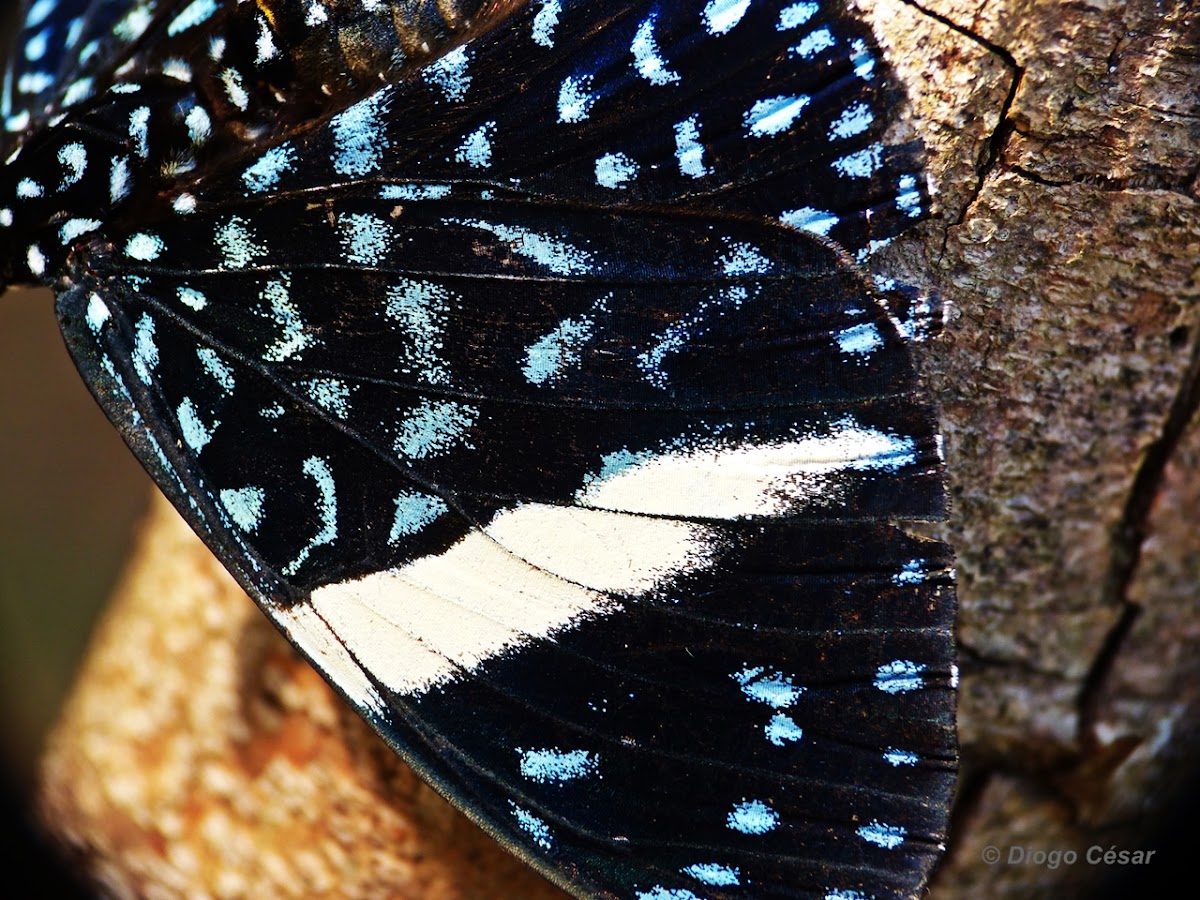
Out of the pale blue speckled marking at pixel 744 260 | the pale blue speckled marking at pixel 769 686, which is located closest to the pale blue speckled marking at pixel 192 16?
the pale blue speckled marking at pixel 744 260

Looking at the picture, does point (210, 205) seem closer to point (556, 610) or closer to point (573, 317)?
point (573, 317)

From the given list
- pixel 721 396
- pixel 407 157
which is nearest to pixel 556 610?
pixel 721 396

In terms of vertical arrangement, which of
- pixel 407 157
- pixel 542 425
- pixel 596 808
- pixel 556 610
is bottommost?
pixel 596 808

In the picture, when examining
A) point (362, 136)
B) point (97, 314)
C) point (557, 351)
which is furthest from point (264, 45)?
point (557, 351)

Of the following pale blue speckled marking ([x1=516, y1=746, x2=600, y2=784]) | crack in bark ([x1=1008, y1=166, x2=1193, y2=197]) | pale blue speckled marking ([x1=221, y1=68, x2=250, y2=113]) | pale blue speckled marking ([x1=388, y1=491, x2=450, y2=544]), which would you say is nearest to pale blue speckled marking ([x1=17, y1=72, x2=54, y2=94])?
pale blue speckled marking ([x1=221, y1=68, x2=250, y2=113])

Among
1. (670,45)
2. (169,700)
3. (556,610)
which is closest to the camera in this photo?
(670,45)

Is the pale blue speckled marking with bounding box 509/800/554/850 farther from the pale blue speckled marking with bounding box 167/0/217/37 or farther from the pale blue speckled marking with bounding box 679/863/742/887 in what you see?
the pale blue speckled marking with bounding box 167/0/217/37
